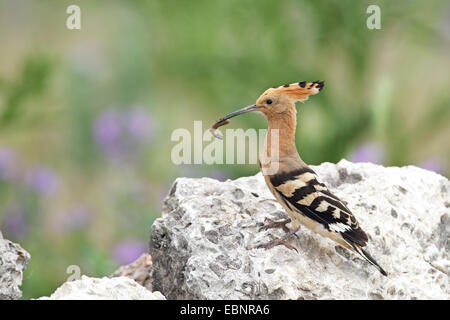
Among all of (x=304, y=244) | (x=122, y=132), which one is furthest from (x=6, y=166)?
(x=304, y=244)

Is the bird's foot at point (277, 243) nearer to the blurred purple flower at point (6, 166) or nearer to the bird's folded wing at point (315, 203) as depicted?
the bird's folded wing at point (315, 203)

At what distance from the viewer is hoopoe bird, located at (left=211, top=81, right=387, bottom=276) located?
2.10 meters

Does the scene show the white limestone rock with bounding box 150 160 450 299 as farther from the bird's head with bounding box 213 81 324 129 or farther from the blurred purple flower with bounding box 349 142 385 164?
the blurred purple flower with bounding box 349 142 385 164

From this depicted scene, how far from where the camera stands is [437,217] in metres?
2.37

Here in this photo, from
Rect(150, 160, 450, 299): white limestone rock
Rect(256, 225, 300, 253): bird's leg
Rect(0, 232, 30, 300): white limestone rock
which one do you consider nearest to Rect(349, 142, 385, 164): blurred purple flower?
Rect(150, 160, 450, 299): white limestone rock

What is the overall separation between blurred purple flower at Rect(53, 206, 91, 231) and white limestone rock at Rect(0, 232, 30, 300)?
1.83 m

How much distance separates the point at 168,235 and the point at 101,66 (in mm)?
3309

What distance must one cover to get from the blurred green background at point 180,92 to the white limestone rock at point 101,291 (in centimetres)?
142

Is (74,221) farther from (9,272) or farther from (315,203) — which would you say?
(315,203)

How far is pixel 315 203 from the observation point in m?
2.16

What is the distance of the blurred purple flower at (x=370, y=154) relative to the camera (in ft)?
12.0

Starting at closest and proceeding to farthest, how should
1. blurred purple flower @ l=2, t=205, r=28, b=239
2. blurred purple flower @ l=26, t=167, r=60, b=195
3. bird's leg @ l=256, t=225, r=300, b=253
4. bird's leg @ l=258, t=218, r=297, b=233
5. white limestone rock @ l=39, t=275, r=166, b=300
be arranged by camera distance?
1. white limestone rock @ l=39, t=275, r=166, b=300
2. bird's leg @ l=256, t=225, r=300, b=253
3. bird's leg @ l=258, t=218, r=297, b=233
4. blurred purple flower @ l=2, t=205, r=28, b=239
5. blurred purple flower @ l=26, t=167, r=60, b=195

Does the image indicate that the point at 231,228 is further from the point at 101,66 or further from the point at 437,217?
the point at 101,66

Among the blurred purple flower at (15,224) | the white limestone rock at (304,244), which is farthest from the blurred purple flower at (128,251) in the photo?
the white limestone rock at (304,244)
